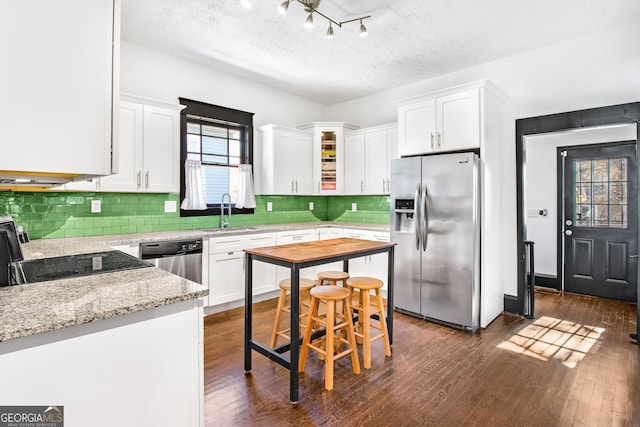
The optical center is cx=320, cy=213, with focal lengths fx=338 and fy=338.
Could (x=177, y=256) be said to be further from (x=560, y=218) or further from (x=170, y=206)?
(x=560, y=218)

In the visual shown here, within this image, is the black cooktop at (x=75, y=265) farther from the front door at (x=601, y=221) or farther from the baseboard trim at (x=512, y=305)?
the front door at (x=601, y=221)

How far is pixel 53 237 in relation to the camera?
317 cm

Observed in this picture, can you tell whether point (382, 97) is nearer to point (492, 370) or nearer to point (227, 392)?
point (492, 370)

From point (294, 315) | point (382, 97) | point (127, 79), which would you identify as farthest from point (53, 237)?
point (382, 97)

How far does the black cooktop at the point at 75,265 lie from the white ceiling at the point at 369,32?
215 cm

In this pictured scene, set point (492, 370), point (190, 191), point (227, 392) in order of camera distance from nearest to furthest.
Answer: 1. point (227, 392)
2. point (492, 370)
3. point (190, 191)

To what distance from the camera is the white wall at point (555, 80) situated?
322 cm

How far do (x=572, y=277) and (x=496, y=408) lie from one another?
3.37 m

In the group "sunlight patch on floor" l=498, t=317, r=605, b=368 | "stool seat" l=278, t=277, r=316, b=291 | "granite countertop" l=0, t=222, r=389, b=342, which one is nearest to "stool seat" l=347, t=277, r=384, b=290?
"stool seat" l=278, t=277, r=316, b=291

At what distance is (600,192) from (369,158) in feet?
9.65

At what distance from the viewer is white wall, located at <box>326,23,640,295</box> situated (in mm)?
3223

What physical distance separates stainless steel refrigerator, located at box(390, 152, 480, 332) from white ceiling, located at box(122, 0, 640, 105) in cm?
122

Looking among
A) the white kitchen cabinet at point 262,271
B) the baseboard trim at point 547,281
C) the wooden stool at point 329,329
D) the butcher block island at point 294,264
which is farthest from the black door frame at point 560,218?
the white kitchen cabinet at point 262,271

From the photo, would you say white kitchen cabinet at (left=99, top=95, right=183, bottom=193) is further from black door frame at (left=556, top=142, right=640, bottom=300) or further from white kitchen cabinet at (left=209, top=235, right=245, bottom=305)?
black door frame at (left=556, top=142, right=640, bottom=300)
